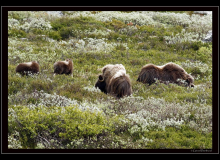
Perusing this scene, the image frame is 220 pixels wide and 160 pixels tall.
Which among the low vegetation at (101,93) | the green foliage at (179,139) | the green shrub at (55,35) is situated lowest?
the green foliage at (179,139)

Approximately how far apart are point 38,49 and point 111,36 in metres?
5.67

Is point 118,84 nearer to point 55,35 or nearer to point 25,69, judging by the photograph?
point 25,69

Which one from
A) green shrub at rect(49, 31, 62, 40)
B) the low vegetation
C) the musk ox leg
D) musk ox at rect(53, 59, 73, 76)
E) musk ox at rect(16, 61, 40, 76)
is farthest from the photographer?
green shrub at rect(49, 31, 62, 40)

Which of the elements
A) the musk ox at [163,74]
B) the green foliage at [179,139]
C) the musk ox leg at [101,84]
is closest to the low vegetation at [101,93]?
the green foliage at [179,139]

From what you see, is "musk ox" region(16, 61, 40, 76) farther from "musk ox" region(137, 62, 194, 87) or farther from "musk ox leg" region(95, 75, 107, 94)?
"musk ox" region(137, 62, 194, 87)

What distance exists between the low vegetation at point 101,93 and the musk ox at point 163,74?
1.53 ft

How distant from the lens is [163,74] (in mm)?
12234

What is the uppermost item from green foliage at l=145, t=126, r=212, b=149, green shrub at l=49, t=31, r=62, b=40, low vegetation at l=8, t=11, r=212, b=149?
green shrub at l=49, t=31, r=62, b=40

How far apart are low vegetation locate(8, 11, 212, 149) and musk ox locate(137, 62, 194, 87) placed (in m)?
0.47

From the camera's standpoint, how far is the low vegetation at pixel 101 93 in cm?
668

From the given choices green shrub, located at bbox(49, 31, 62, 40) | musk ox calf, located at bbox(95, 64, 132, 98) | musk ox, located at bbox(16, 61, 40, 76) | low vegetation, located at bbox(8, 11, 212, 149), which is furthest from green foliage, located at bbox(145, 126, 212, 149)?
green shrub, located at bbox(49, 31, 62, 40)

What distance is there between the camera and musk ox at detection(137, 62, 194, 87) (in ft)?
39.7

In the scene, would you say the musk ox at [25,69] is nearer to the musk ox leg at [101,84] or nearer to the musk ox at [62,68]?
the musk ox at [62,68]
